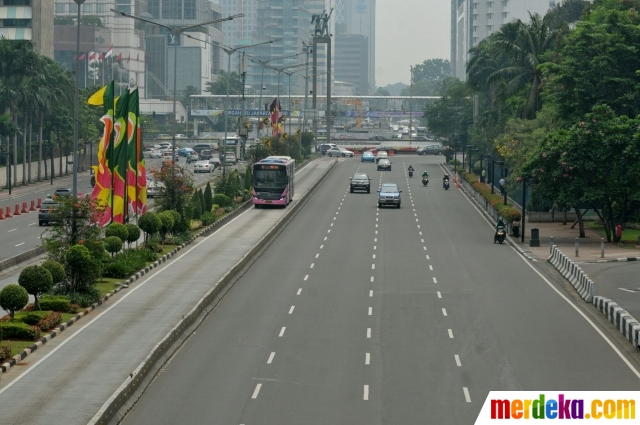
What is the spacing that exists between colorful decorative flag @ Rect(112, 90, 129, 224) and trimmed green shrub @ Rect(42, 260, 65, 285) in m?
14.1

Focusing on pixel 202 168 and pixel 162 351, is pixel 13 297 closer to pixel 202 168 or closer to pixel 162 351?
pixel 162 351

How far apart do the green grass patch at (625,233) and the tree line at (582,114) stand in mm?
969

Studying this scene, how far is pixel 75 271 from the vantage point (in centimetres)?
4041

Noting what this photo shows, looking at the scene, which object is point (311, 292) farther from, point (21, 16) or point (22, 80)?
point (21, 16)

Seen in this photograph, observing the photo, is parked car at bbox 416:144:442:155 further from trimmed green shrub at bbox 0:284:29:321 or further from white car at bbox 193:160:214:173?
trimmed green shrub at bbox 0:284:29:321

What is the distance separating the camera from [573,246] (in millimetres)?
59219

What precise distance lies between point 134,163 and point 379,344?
26.3 metres

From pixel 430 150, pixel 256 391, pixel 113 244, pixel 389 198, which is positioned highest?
pixel 430 150

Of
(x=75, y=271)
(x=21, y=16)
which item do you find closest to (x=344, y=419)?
(x=75, y=271)

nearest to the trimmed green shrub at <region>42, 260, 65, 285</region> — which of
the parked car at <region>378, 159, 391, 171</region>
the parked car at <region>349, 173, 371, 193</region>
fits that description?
the parked car at <region>349, 173, 371, 193</region>

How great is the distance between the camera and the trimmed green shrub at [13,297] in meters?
34.4

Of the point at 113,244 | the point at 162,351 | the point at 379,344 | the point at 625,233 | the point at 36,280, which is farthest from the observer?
the point at 625,233

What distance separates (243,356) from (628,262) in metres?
27.3

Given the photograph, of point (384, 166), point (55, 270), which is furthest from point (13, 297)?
point (384, 166)
